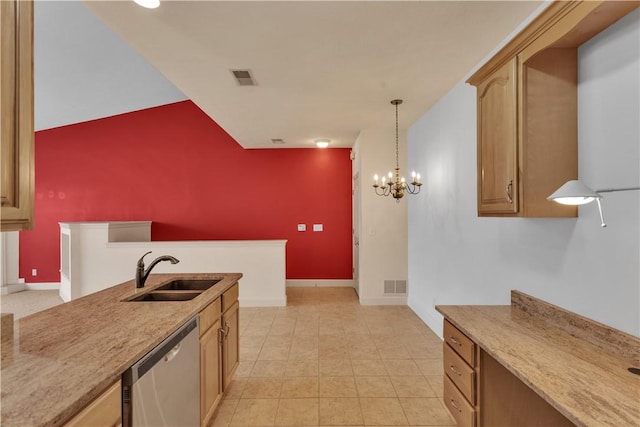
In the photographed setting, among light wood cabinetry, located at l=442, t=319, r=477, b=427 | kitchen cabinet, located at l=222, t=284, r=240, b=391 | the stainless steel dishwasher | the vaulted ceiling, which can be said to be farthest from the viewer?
kitchen cabinet, located at l=222, t=284, r=240, b=391

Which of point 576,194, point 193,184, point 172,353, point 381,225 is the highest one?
point 193,184

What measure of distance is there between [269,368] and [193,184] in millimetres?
4493

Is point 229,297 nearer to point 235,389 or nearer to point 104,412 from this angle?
point 235,389

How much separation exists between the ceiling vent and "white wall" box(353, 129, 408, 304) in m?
2.30

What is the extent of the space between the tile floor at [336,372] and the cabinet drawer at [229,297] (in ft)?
2.49

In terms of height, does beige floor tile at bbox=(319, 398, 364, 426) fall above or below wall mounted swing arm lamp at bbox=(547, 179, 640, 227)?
below

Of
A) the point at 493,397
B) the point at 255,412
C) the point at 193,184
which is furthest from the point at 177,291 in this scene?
the point at 193,184

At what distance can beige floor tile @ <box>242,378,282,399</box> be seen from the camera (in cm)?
267

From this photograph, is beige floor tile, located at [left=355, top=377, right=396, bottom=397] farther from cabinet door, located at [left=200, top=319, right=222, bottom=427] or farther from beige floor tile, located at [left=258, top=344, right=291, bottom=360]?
cabinet door, located at [left=200, top=319, right=222, bottom=427]

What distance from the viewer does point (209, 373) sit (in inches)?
84.6

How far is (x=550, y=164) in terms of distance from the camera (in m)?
1.79

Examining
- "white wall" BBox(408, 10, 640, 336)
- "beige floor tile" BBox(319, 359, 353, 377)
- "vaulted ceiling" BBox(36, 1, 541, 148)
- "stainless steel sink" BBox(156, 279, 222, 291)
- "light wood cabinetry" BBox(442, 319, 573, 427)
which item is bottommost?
"beige floor tile" BBox(319, 359, 353, 377)

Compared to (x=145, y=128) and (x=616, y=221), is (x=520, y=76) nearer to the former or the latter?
(x=616, y=221)

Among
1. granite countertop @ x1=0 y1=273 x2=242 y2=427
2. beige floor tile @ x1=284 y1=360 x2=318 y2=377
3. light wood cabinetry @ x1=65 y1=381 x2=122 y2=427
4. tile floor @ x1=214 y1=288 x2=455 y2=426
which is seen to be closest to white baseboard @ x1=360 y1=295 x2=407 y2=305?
tile floor @ x1=214 y1=288 x2=455 y2=426
